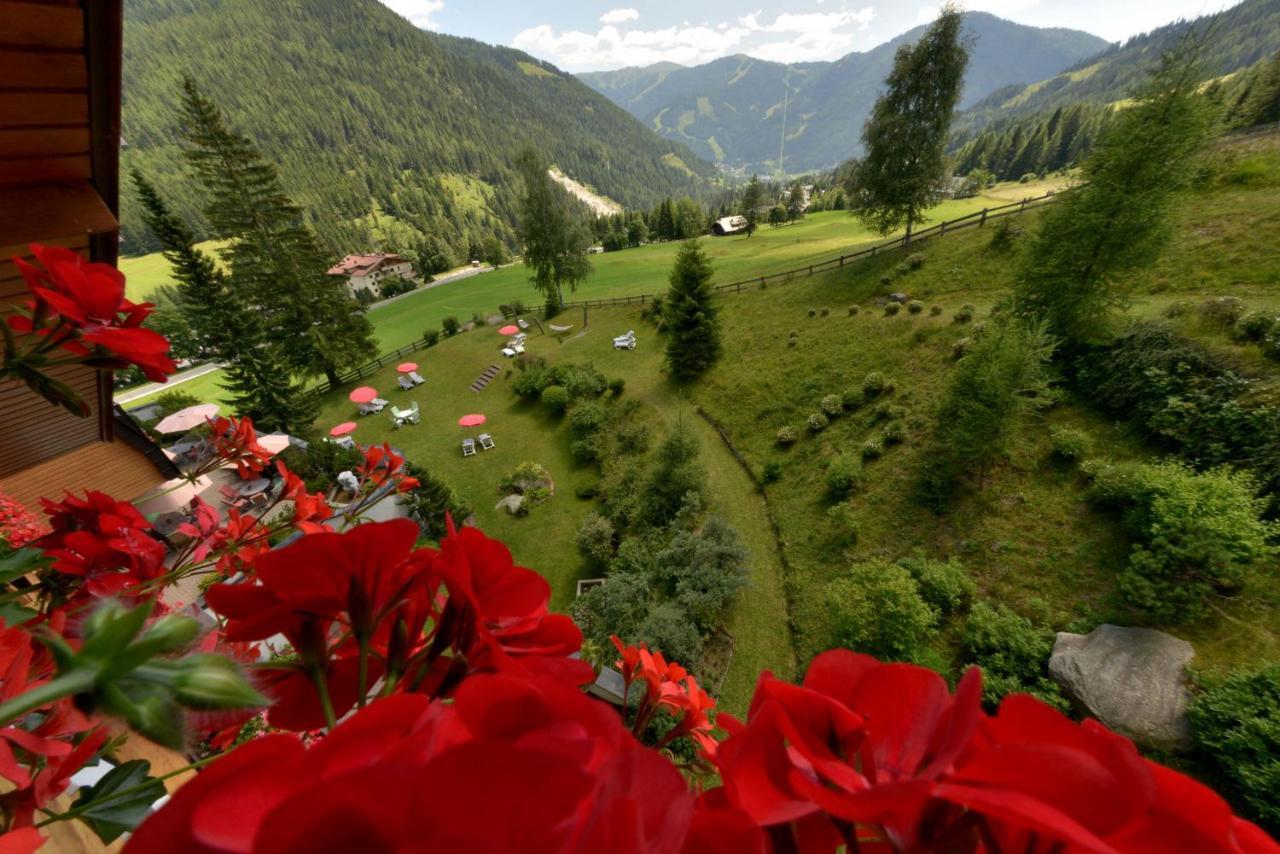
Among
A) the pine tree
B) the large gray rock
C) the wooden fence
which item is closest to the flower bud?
the large gray rock

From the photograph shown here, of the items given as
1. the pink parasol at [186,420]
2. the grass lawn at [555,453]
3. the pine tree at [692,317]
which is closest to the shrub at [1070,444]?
the grass lawn at [555,453]

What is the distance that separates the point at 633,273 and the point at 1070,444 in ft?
102

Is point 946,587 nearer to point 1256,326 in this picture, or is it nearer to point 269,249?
point 1256,326

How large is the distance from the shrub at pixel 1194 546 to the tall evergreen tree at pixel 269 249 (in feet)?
81.3

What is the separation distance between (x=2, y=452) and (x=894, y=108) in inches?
927

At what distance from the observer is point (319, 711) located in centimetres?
82

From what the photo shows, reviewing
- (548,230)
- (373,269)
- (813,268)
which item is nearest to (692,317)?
(813,268)

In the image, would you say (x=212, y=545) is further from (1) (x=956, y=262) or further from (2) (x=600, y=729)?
(1) (x=956, y=262)

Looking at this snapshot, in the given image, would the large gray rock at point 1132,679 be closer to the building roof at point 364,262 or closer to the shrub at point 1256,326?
the shrub at point 1256,326

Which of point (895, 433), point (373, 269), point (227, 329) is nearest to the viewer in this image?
point (895, 433)

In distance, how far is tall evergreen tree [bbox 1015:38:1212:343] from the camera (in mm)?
8570

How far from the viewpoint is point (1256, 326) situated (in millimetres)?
8453

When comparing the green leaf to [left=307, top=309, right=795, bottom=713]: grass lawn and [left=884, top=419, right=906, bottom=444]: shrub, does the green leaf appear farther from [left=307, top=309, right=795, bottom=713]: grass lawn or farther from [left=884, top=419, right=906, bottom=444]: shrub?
[left=884, top=419, right=906, bottom=444]: shrub

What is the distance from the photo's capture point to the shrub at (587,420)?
52.0 feet
